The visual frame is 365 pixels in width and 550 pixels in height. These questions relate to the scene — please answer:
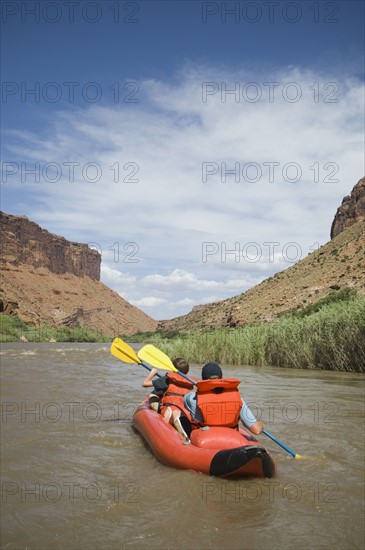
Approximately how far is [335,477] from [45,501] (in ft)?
8.02

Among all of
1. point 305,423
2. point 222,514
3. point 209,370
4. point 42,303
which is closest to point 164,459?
point 209,370

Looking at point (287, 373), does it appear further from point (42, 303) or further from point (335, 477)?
point (42, 303)

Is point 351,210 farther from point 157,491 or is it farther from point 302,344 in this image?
point 157,491

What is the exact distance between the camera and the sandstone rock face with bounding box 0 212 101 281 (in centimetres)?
8669

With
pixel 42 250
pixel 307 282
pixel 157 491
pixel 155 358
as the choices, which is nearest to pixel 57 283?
pixel 42 250

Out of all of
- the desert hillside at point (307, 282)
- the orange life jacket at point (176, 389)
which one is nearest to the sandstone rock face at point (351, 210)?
the desert hillside at point (307, 282)

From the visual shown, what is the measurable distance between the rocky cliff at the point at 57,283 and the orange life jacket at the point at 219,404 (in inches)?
2416

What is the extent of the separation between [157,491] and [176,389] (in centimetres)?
179

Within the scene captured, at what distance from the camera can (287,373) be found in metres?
12.0

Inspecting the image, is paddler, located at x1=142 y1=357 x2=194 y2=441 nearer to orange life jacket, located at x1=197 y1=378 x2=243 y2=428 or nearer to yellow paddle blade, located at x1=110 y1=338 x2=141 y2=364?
orange life jacket, located at x1=197 y1=378 x2=243 y2=428

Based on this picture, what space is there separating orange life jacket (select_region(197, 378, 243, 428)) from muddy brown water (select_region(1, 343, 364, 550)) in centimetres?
53

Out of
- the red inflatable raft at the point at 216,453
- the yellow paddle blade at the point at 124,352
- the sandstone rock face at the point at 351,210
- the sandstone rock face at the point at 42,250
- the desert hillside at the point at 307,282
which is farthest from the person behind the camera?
the sandstone rock face at the point at 42,250

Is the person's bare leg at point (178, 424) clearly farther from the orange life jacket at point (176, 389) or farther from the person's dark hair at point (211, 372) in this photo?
the person's dark hair at point (211, 372)

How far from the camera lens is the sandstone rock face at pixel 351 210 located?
56219 mm
